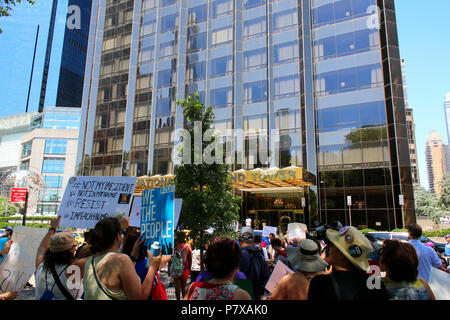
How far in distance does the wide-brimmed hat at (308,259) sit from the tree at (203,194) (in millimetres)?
7130

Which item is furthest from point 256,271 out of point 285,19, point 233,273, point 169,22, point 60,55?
point 60,55

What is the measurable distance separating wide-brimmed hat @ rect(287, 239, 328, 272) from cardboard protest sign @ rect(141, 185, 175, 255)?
1725 mm

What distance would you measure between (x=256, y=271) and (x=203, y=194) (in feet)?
17.8

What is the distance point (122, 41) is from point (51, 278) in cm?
4300

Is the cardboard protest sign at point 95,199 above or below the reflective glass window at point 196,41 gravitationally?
below

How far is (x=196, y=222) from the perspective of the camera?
1036cm

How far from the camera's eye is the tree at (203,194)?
10.3 meters

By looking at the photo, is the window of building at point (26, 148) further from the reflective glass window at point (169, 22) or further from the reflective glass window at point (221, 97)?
the reflective glass window at point (221, 97)

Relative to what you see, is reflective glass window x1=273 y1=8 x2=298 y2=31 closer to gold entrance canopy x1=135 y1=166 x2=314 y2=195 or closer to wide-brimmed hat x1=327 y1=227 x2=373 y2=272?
gold entrance canopy x1=135 y1=166 x2=314 y2=195

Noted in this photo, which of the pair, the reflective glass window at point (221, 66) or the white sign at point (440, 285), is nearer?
the white sign at point (440, 285)

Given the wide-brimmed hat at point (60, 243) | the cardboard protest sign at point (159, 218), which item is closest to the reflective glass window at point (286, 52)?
the cardboard protest sign at point (159, 218)

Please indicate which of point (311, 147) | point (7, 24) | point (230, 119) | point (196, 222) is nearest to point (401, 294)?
point (196, 222)

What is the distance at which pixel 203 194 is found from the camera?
10.4 metres
